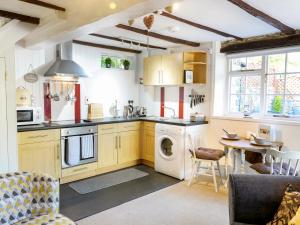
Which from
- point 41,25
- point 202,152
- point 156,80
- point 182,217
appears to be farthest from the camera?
point 156,80

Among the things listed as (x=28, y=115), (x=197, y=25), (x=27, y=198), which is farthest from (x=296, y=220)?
(x=28, y=115)

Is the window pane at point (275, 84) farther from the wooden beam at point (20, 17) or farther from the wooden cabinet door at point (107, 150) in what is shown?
the wooden beam at point (20, 17)

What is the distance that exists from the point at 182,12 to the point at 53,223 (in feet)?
A: 7.96

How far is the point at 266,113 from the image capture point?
390 cm

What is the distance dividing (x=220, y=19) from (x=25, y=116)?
2946 millimetres

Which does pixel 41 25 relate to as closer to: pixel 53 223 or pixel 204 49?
pixel 53 223

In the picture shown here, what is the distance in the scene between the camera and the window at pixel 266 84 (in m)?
3.65

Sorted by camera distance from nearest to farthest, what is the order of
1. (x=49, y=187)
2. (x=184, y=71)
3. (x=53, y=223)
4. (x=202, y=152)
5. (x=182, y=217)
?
(x=53, y=223)
(x=49, y=187)
(x=182, y=217)
(x=202, y=152)
(x=184, y=71)

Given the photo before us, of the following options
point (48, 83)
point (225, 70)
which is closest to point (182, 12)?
point (225, 70)

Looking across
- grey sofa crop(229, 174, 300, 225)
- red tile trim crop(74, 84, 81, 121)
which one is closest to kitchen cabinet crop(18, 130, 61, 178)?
red tile trim crop(74, 84, 81, 121)

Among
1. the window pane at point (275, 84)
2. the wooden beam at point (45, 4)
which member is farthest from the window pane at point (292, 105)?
the wooden beam at point (45, 4)

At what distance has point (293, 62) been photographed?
3.64m

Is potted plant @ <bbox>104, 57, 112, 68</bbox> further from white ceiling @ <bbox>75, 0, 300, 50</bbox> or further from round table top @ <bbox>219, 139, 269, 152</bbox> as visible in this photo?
round table top @ <bbox>219, 139, 269, 152</bbox>

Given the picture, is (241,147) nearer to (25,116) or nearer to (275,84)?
(275,84)
